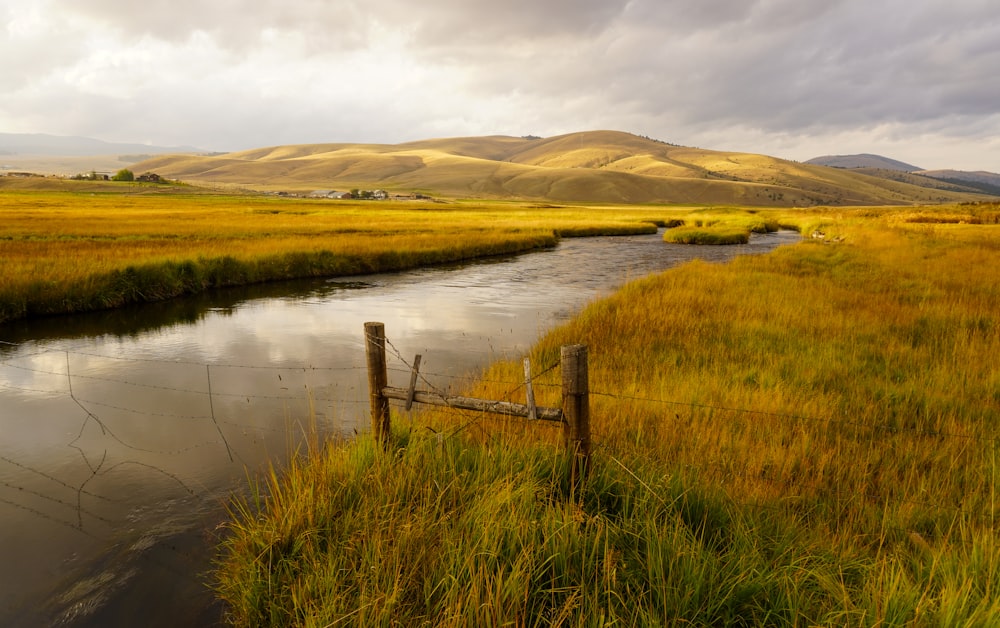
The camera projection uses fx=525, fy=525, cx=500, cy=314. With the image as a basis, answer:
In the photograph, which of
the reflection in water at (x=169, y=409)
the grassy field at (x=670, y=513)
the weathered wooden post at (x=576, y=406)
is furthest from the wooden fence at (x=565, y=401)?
the reflection in water at (x=169, y=409)

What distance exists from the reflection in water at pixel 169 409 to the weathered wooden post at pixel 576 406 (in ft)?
9.21

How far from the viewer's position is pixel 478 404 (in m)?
4.77

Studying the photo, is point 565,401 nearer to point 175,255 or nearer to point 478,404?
point 478,404

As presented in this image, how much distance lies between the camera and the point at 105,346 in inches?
519

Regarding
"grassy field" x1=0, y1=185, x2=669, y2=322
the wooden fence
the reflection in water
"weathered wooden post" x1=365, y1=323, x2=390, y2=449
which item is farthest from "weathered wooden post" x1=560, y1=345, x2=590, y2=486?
"grassy field" x1=0, y1=185, x2=669, y2=322

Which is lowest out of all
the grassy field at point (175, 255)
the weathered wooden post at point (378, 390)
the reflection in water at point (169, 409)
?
the reflection in water at point (169, 409)

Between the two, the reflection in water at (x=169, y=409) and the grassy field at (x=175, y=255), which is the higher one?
the grassy field at (x=175, y=255)

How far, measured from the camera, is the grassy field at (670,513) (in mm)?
3334

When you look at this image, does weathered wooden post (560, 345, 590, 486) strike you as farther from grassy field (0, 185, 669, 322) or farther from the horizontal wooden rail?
grassy field (0, 185, 669, 322)

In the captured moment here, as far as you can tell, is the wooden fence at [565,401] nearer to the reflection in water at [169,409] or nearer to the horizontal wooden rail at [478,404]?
the horizontal wooden rail at [478,404]

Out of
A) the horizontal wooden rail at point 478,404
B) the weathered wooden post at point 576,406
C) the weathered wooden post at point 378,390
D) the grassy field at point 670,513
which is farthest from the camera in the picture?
the weathered wooden post at point 378,390

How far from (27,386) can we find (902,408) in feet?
49.8

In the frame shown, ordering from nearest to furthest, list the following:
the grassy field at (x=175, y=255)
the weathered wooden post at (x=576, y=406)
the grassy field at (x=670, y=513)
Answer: the grassy field at (x=670, y=513), the weathered wooden post at (x=576, y=406), the grassy field at (x=175, y=255)

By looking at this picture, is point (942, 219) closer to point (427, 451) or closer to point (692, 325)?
point (692, 325)
